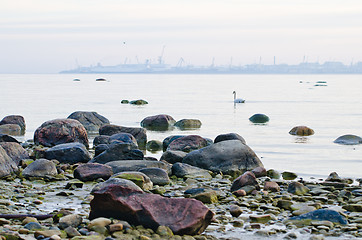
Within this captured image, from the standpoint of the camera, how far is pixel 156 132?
23875 mm

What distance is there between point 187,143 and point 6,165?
6.02 meters

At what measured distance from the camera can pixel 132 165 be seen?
38.3ft

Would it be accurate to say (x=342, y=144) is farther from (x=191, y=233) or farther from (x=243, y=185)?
(x=191, y=233)

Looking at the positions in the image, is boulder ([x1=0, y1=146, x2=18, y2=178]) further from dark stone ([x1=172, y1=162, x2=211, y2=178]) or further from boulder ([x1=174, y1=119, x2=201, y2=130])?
boulder ([x1=174, y1=119, x2=201, y2=130])

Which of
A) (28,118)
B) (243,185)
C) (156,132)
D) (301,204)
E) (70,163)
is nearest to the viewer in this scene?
(301,204)

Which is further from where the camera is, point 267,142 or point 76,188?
point 267,142

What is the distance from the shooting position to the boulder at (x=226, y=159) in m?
12.8

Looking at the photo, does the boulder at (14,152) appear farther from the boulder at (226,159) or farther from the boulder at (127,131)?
the boulder at (127,131)

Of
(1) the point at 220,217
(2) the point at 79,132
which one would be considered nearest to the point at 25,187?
(1) the point at 220,217

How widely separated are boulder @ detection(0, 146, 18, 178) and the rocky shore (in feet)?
0.09

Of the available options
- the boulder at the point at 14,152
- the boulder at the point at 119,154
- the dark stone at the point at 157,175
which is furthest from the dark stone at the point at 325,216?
the boulder at the point at 14,152

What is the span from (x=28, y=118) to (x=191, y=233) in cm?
2652

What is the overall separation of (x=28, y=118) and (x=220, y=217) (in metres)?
25.8

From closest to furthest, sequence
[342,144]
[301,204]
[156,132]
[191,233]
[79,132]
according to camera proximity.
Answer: [191,233], [301,204], [79,132], [342,144], [156,132]
